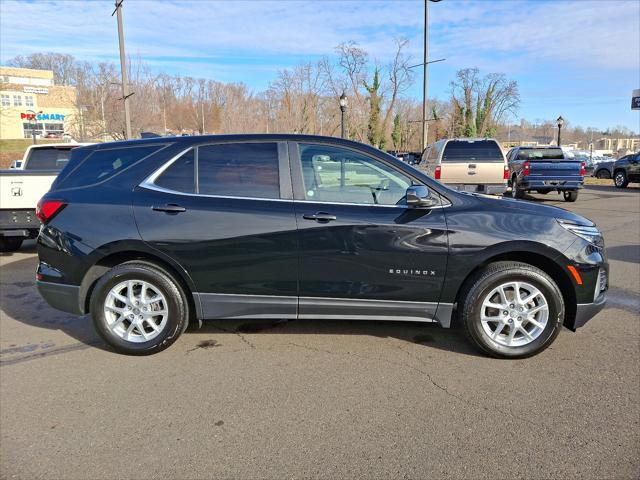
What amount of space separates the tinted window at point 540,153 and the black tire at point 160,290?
1687cm

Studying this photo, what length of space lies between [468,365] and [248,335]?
1.96 meters

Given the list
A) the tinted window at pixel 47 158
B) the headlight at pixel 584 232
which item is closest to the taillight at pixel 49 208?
the headlight at pixel 584 232

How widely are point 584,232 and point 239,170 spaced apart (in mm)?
2874

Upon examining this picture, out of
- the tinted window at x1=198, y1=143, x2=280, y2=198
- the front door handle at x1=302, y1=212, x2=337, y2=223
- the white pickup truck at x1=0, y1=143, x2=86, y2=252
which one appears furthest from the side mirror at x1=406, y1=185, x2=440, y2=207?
the white pickup truck at x1=0, y1=143, x2=86, y2=252

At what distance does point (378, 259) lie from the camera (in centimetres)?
368

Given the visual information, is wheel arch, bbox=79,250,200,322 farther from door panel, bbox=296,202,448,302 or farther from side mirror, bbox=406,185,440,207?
side mirror, bbox=406,185,440,207

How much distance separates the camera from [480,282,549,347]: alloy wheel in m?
3.70

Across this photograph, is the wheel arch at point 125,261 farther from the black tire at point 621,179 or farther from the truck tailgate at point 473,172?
the black tire at point 621,179

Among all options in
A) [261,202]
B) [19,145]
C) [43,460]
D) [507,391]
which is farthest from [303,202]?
[19,145]

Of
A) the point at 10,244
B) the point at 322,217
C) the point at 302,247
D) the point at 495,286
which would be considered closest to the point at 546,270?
the point at 495,286

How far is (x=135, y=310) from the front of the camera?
389 cm

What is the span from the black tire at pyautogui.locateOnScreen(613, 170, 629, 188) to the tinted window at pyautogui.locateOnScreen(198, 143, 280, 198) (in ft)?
75.9

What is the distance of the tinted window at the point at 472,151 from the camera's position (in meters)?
12.6

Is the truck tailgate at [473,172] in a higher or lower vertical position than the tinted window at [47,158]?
lower
